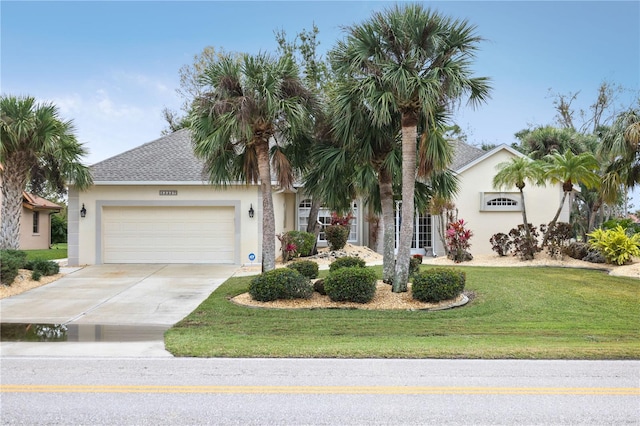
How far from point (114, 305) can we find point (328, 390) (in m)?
7.52

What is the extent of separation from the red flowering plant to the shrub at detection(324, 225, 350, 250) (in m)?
4.07

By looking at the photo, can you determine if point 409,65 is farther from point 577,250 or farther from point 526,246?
point 577,250

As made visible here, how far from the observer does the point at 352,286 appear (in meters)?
10.9

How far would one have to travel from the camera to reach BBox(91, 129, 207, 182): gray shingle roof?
17.5 m

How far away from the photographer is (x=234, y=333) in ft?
27.7

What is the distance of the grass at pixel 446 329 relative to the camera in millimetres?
7031

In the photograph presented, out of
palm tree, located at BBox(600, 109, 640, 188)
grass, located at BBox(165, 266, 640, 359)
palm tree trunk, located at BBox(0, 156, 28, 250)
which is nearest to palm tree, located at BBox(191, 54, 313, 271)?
grass, located at BBox(165, 266, 640, 359)

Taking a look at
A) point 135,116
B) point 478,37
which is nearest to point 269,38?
point 135,116

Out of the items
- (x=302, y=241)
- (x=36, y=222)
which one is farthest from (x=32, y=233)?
(x=302, y=241)

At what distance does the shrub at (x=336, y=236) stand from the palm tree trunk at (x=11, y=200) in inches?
421

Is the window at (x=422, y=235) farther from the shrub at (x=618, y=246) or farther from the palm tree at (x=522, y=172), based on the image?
the shrub at (x=618, y=246)

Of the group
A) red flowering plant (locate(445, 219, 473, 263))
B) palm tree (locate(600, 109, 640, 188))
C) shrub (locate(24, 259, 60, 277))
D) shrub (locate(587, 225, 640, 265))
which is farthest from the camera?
red flowering plant (locate(445, 219, 473, 263))

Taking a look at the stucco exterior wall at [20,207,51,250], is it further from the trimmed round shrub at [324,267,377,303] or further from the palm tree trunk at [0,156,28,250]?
the trimmed round shrub at [324,267,377,303]

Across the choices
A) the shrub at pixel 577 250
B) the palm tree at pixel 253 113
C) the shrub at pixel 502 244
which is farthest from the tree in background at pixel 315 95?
the shrub at pixel 577 250
